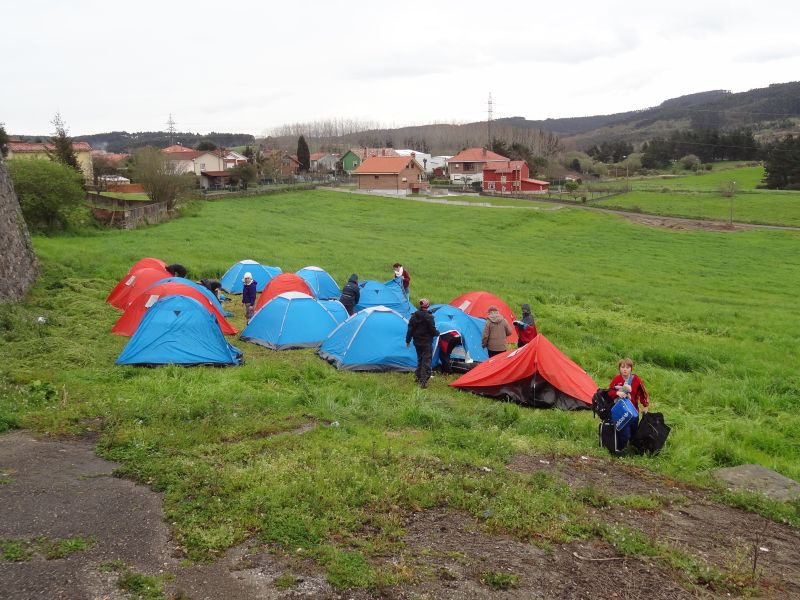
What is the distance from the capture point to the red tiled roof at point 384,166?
7706cm

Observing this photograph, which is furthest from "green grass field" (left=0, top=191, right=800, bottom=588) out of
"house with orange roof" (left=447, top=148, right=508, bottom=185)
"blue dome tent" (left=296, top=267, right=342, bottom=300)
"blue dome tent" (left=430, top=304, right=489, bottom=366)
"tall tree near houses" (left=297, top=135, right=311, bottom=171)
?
"tall tree near houses" (left=297, top=135, right=311, bottom=171)

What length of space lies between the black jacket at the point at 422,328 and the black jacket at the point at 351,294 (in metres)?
4.68

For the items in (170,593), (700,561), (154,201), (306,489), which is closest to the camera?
(170,593)

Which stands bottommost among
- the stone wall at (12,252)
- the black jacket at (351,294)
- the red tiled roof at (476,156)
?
the black jacket at (351,294)

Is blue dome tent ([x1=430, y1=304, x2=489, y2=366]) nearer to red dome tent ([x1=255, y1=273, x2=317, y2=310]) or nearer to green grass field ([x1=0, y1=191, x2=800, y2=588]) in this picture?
green grass field ([x1=0, y1=191, x2=800, y2=588])

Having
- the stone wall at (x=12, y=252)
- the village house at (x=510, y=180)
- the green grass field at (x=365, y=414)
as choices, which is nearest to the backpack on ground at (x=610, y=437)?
the green grass field at (x=365, y=414)

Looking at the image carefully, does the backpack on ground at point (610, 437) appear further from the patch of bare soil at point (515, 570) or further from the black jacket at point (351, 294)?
the black jacket at point (351, 294)

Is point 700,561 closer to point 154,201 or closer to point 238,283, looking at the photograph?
point 238,283

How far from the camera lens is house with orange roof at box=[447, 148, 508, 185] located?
9269 centimetres

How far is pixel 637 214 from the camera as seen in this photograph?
58469mm

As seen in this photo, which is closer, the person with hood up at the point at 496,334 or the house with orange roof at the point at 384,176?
the person with hood up at the point at 496,334

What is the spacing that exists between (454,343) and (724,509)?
661 centimetres

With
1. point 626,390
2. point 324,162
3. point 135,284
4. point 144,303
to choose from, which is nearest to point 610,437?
point 626,390

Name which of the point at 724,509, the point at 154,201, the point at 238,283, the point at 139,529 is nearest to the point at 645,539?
the point at 724,509
